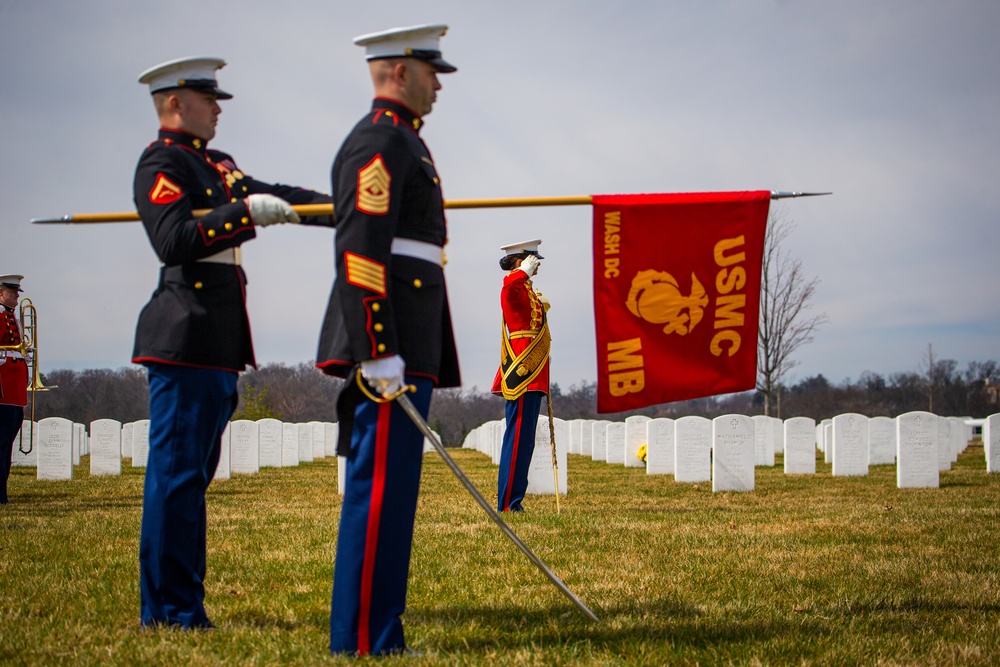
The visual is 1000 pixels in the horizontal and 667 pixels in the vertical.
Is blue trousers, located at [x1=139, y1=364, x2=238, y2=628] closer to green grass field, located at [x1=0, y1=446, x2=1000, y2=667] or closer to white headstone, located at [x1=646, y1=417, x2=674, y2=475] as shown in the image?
green grass field, located at [x1=0, y1=446, x2=1000, y2=667]

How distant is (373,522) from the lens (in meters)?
3.54

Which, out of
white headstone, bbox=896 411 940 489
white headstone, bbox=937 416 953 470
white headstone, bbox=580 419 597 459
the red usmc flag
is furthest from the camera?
white headstone, bbox=580 419 597 459

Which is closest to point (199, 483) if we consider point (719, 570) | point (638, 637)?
→ point (638, 637)

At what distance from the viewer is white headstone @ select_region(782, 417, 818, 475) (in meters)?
16.0

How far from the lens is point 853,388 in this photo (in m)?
67.6

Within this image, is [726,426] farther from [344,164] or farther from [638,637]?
[344,164]

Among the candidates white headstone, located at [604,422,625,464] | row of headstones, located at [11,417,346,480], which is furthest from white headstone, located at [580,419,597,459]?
row of headstones, located at [11,417,346,480]

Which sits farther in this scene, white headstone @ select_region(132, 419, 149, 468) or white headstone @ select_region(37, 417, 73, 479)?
white headstone @ select_region(132, 419, 149, 468)

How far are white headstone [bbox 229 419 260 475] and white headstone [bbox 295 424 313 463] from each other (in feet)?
20.9

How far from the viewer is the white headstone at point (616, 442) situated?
21438mm

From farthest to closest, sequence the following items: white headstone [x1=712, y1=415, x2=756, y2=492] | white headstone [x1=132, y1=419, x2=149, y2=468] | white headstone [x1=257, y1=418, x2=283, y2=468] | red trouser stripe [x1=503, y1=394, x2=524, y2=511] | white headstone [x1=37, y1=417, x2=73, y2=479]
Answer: white headstone [x1=257, y1=418, x2=283, y2=468]
white headstone [x1=132, y1=419, x2=149, y2=468]
white headstone [x1=37, y1=417, x2=73, y2=479]
white headstone [x1=712, y1=415, x2=756, y2=492]
red trouser stripe [x1=503, y1=394, x2=524, y2=511]

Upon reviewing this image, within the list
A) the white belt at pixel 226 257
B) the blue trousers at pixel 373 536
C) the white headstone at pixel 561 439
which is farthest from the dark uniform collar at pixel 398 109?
the white headstone at pixel 561 439

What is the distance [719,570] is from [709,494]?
19.9 ft

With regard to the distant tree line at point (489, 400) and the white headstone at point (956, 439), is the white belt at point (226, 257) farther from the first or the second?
the distant tree line at point (489, 400)
